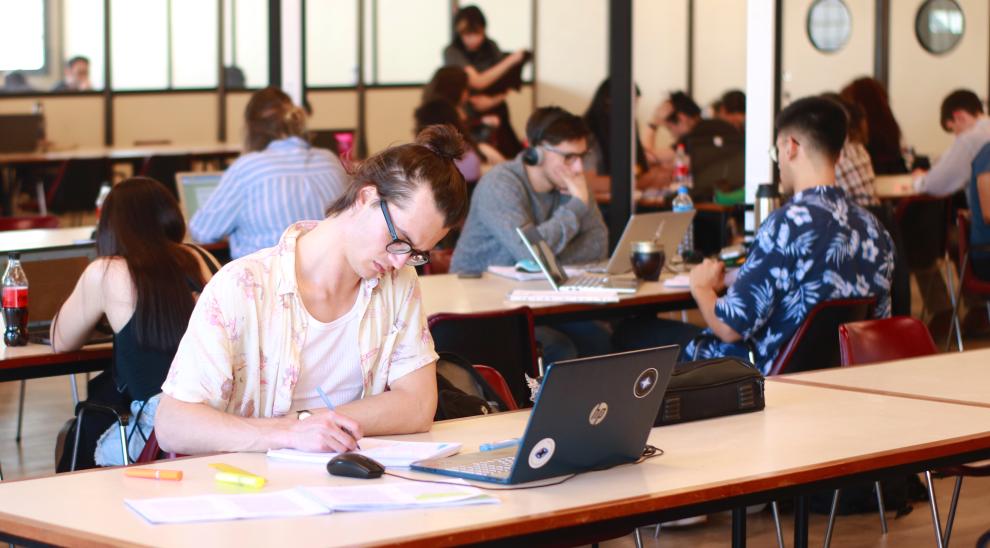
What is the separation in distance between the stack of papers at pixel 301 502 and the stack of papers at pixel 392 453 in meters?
0.18

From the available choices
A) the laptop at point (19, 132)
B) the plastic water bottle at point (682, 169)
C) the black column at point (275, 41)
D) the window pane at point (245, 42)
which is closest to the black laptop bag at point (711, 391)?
the black column at point (275, 41)

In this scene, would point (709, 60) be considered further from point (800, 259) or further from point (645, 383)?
point (645, 383)

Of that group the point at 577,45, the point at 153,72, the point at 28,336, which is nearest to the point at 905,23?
the point at 577,45

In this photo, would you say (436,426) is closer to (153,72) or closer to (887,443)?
(887,443)

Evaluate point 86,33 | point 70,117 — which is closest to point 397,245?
point 70,117

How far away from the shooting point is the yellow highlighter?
209 centimetres

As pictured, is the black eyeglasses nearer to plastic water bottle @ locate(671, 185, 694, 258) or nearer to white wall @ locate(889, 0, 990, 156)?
plastic water bottle @ locate(671, 185, 694, 258)

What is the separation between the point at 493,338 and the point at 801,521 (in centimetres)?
127

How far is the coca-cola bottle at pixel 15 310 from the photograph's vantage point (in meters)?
3.74

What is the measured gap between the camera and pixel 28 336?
12.5 feet

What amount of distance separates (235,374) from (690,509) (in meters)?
0.89

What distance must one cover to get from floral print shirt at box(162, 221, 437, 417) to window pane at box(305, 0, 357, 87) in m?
11.5

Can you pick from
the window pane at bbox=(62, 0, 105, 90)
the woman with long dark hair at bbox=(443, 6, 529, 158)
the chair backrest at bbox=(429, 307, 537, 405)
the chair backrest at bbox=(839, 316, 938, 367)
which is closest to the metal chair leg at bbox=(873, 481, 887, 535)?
the chair backrest at bbox=(839, 316, 938, 367)

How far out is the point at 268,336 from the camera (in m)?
2.54
